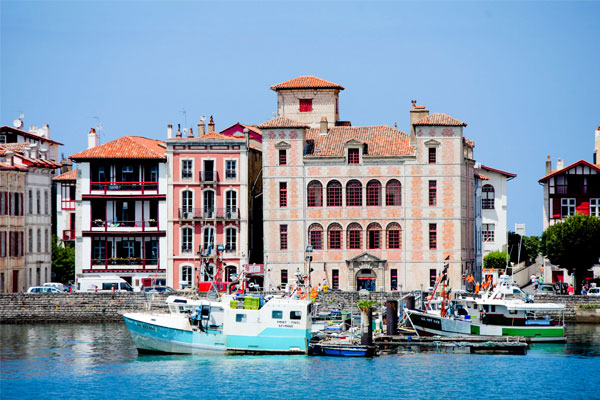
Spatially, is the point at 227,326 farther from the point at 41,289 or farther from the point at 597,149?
the point at 597,149

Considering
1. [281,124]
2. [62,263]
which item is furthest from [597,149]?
[62,263]

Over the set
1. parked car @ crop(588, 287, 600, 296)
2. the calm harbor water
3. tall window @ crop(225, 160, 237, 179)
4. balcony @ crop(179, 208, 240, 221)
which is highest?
tall window @ crop(225, 160, 237, 179)

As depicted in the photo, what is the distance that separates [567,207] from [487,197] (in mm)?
15362

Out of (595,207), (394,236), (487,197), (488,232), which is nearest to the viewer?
(394,236)

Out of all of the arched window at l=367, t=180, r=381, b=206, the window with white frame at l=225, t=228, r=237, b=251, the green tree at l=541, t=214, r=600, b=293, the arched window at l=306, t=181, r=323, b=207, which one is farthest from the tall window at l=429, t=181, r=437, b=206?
the window with white frame at l=225, t=228, r=237, b=251

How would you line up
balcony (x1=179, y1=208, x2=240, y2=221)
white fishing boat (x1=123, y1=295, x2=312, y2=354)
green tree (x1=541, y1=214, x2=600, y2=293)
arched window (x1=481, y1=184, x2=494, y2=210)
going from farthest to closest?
arched window (x1=481, y1=184, x2=494, y2=210)
green tree (x1=541, y1=214, x2=600, y2=293)
balcony (x1=179, y1=208, x2=240, y2=221)
white fishing boat (x1=123, y1=295, x2=312, y2=354)

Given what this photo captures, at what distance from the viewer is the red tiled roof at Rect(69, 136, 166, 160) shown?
334 feet

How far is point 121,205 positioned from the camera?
102688 mm

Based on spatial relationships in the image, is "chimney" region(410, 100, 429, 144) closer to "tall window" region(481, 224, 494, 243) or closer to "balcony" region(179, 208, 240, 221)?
"balcony" region(179, 208, 240, 221)

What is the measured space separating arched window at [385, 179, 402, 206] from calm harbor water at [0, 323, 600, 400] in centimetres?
2296

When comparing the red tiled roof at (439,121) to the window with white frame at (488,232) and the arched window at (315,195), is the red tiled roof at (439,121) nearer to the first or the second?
the arched window at (315,195)

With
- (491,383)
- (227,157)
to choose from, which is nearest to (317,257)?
(227,157)

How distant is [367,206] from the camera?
329 ft

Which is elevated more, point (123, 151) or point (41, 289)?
point (123, 151)
